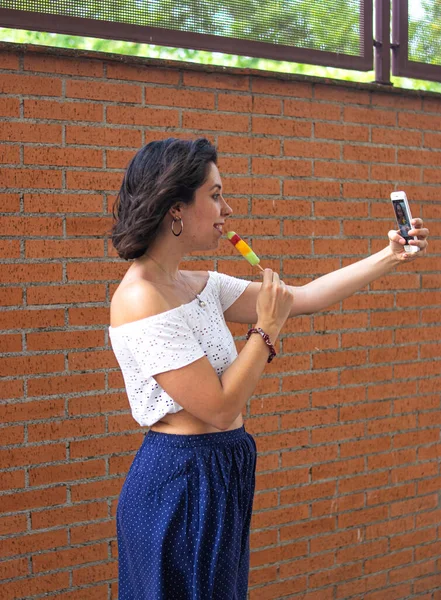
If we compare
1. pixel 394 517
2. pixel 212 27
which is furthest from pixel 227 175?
pixel 394 517

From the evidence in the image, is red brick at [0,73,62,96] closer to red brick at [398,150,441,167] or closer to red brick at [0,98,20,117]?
red brick at [0,98,20,117]

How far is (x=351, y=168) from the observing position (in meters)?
3.55

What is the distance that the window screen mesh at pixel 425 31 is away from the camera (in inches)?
150

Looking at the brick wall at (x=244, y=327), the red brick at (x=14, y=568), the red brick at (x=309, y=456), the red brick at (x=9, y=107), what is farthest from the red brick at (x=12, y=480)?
the red brick at (x=9, y=107)

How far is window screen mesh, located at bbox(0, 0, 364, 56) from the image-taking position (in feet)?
9.80

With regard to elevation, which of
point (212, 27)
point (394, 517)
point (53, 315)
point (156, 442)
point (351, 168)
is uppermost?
point (212, 27)

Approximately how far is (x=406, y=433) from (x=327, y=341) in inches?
27.7

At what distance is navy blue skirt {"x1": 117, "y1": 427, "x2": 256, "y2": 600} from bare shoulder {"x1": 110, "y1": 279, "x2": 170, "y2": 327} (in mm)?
369

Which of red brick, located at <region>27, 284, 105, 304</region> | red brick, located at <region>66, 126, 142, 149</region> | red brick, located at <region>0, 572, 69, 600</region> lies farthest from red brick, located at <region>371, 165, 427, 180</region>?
red brick, located at <region>0, 572, 69, 600</region>

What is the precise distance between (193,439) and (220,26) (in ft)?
6.35

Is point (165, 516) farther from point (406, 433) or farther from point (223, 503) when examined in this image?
point (406, 433)

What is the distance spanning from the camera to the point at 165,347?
1980 mm

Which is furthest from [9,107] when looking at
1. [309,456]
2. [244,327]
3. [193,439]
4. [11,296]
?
[309,456]

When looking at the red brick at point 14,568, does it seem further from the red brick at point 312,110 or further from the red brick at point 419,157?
the red brick at point 419,157
